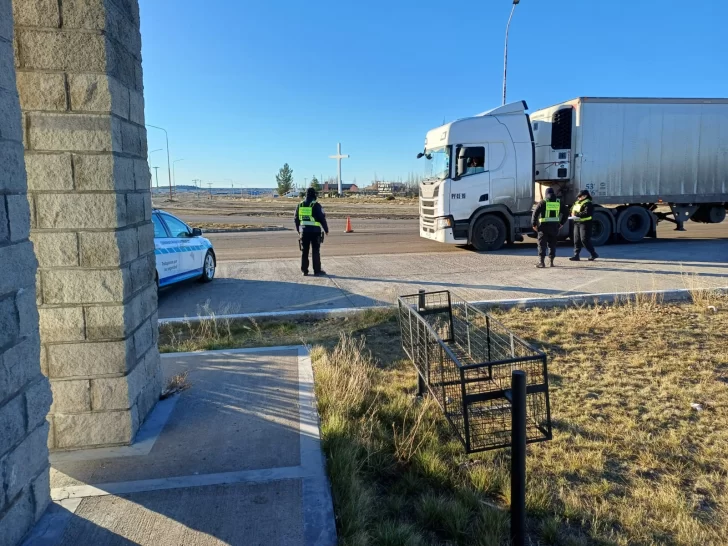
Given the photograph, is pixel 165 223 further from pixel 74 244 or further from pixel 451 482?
pixel 451 482

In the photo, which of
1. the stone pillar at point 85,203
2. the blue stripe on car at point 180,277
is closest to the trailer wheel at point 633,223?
the blue stripe on car at point 180,277

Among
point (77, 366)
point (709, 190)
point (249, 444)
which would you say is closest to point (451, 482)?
point (249, 444)

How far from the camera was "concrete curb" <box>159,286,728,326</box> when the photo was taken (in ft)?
24.7

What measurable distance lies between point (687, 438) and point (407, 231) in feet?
58.8

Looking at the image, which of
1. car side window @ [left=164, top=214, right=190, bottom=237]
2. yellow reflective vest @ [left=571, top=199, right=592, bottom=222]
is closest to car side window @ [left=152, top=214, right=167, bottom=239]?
car side window @ [left=164, top=214, right=190, bottom=237]

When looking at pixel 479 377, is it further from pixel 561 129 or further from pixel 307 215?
pixel 561 129

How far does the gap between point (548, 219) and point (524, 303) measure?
4.04 meters

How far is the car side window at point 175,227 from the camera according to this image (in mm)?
9336

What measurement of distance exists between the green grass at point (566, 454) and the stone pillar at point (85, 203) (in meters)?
1.55

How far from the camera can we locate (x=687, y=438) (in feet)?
14.0

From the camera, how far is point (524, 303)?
8047 mm

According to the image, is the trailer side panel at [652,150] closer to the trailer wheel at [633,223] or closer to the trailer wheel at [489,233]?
the trailer wheel at [633,223]

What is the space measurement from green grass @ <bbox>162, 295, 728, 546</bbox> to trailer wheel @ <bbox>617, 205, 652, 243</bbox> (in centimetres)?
965

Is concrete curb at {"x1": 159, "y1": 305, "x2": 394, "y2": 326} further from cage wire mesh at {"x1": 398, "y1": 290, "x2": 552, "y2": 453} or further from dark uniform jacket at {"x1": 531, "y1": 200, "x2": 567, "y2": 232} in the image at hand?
dark uniform jacket at {"x1": 531, "y1": 200, "x2": 567, "y2": 232}
